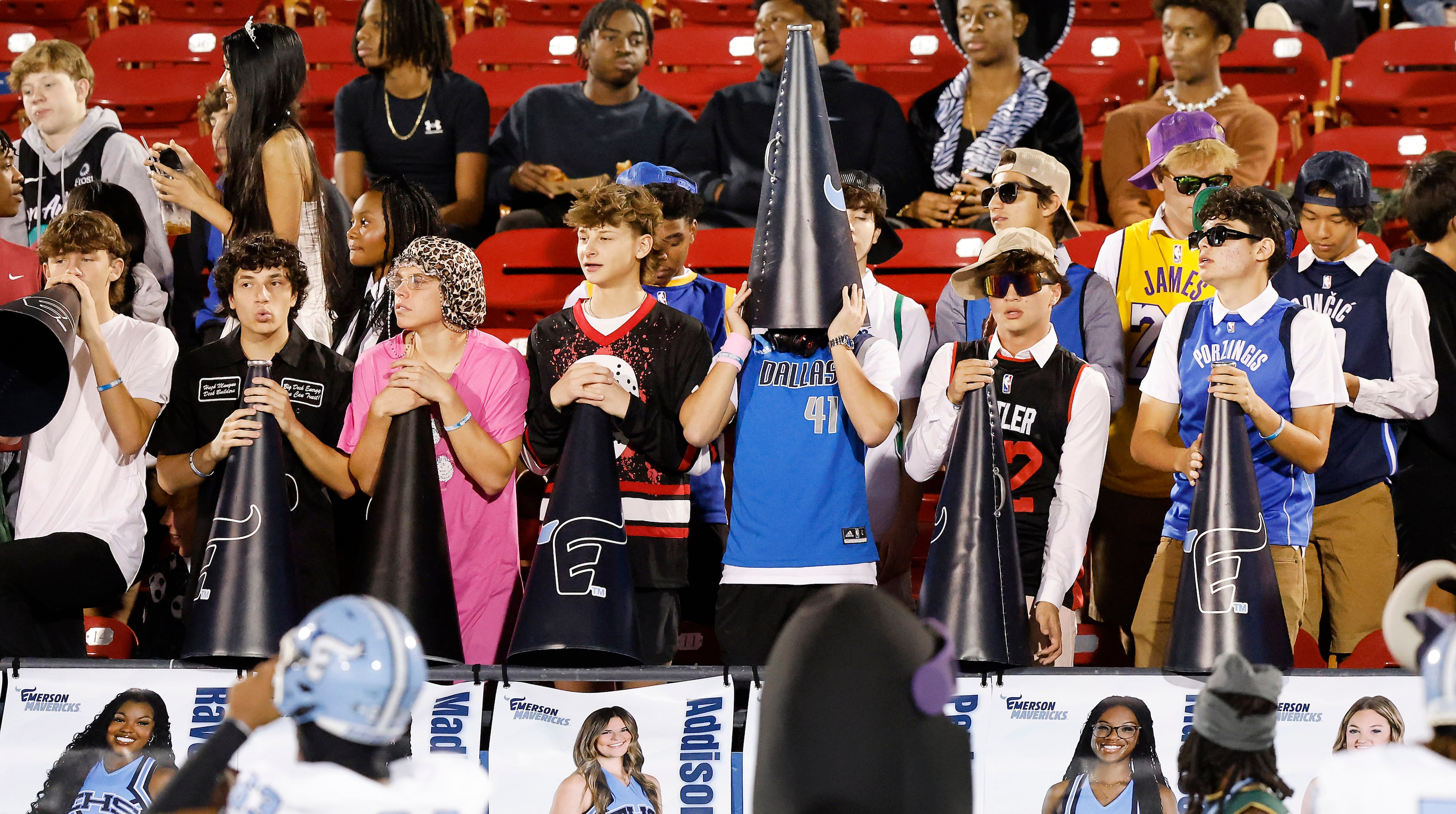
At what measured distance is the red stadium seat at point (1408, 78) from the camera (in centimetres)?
882

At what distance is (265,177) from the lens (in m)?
5.31

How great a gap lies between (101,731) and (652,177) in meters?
2.58

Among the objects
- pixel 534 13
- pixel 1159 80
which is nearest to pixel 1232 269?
pixel 1159 80

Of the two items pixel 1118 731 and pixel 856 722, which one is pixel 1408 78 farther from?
pixel 856 722

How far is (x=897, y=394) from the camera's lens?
4629 millimetres

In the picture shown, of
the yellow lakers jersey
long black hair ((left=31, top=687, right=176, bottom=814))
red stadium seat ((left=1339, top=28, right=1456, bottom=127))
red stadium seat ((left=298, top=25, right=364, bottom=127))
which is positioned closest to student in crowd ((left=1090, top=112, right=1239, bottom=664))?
the yellow lakers jersey

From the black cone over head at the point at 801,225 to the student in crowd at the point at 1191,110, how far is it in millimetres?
2271

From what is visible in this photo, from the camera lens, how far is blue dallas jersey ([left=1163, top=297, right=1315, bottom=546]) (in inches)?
175

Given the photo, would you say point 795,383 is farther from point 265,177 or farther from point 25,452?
point 25,452

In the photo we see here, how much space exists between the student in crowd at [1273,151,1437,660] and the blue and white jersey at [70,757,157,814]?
3.25 m

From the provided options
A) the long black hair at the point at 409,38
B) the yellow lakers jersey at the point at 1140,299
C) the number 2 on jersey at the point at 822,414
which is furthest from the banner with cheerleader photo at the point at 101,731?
the long black hair at the point at 409,38

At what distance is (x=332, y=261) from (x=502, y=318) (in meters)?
1.30

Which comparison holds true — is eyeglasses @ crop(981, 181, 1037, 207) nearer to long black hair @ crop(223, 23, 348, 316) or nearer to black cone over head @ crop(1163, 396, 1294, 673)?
black cone over head @ crop(1163, 396, 1294, 673)

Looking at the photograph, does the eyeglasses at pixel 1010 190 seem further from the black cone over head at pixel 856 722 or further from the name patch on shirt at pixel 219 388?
the black cone over head at pixel 856 722
